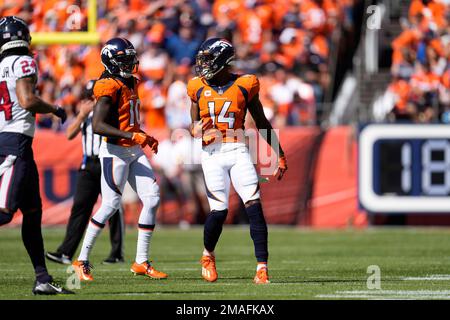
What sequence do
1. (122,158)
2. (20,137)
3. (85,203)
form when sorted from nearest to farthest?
1. (20,137)
2. (122,158)
3. (85,203)

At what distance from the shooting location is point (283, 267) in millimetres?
10789

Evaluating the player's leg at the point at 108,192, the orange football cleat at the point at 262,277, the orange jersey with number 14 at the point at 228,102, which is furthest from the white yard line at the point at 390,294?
the player's leg at the point at 108,192

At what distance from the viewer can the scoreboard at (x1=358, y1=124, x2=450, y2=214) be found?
17625 millimetres

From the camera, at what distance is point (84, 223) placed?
11.6 meters

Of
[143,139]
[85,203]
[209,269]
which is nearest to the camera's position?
[143,139]

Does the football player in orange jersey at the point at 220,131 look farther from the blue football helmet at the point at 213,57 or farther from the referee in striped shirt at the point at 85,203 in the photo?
the referee in striped shirt at the point at 85,203

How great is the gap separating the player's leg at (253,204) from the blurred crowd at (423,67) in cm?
941

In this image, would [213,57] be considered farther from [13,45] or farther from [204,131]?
[13,45]

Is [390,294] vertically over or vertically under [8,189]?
under

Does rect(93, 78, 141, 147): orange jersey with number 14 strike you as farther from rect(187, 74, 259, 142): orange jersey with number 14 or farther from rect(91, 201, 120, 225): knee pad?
rect(187, 74, 259, 142): orange jersey with number 14

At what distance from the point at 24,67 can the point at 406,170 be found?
36.4ft

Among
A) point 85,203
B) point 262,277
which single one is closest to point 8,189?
point 262,277

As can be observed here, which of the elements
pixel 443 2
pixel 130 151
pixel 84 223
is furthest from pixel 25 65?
pixel 443 2
